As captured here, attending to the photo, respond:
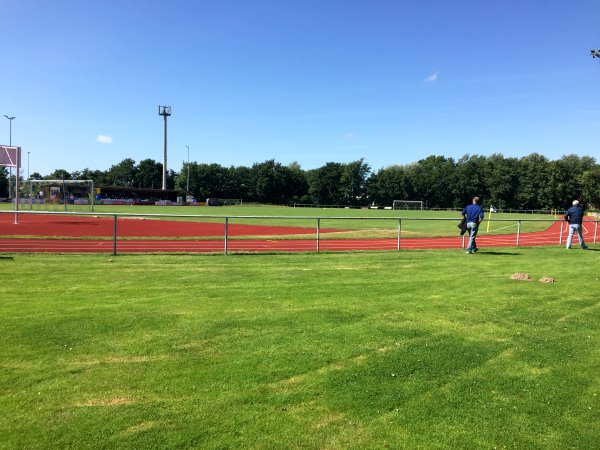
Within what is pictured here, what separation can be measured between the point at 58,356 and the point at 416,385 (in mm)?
3718

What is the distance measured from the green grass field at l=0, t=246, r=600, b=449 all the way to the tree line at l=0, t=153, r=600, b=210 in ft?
371

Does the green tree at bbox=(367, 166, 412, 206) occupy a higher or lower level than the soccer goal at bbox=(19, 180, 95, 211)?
higher

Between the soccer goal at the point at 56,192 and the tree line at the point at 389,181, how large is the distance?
74.9m

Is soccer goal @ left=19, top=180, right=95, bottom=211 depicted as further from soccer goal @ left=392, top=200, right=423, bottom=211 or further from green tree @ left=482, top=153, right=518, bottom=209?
green tree @ left=482, top=153, right=518, bottom=209

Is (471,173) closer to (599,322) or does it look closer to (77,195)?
(77,195)

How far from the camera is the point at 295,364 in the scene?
4656mm

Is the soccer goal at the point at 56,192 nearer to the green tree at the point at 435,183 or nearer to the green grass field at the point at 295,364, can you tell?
the green grass field at the point at 295,364

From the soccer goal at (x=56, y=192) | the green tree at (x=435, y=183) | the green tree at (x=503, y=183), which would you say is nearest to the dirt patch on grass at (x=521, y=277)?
the soccer goal at (x=56, y=192)

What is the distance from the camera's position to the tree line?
11125 centimetres

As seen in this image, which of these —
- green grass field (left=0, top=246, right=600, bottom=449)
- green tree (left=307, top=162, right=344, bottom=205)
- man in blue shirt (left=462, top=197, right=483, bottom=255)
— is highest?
green tree (left=307, top=162, right=344, bottom=205)

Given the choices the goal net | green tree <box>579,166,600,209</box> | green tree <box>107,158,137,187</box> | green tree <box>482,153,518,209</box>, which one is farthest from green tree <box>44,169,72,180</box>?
green tree <box>579,166,600,209</box>

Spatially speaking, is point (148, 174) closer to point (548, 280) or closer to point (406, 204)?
point (406, 204)

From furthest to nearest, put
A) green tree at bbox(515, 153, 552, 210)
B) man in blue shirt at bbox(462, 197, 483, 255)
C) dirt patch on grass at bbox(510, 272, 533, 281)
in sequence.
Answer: green tree at bbox(515, 153, 552, 210) → man in blue shirt at bbox(462, 197, 483, 255) → dirt patch on grass at bbox(510, 272, 533, 281)

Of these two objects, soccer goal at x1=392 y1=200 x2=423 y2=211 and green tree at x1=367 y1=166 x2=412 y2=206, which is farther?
green tree at x1=367 y1=166 x2=412 y2=206
